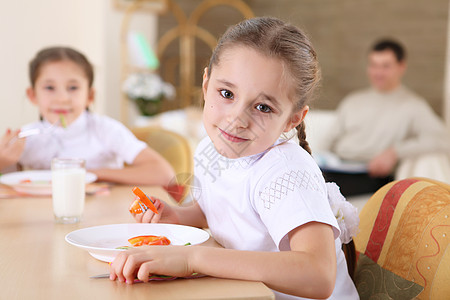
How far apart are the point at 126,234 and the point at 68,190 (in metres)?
0.27

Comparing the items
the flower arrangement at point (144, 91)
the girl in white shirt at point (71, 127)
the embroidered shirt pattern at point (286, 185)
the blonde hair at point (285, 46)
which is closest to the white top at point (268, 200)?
the embroidered shirt pattern at point (286, 185)

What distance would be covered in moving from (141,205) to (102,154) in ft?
3.12

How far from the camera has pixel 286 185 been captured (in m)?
0.86

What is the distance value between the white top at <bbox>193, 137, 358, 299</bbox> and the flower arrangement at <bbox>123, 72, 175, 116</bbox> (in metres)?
3.53

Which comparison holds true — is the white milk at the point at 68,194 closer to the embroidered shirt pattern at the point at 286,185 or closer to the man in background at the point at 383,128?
the embroidered shirt pattern at the point at 286,185

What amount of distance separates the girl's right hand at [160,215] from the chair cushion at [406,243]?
405mm

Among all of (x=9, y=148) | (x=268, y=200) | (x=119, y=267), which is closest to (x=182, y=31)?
(x=9, y=148)

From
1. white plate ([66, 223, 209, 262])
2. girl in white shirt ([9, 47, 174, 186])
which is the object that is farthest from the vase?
white plate ([66, 223, 209, 262])

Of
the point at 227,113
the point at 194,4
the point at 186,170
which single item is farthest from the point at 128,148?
the point at 194,4

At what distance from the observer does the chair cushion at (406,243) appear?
0.93m

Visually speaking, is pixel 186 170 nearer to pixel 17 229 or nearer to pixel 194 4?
pixel 17 229

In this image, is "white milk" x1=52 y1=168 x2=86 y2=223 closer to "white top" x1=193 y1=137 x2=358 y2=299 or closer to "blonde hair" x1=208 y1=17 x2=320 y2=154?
"white top" x1=193 y1=137 x2=358 y2=299

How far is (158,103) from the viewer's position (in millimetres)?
4676

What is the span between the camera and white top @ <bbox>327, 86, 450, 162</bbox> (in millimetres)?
3682
